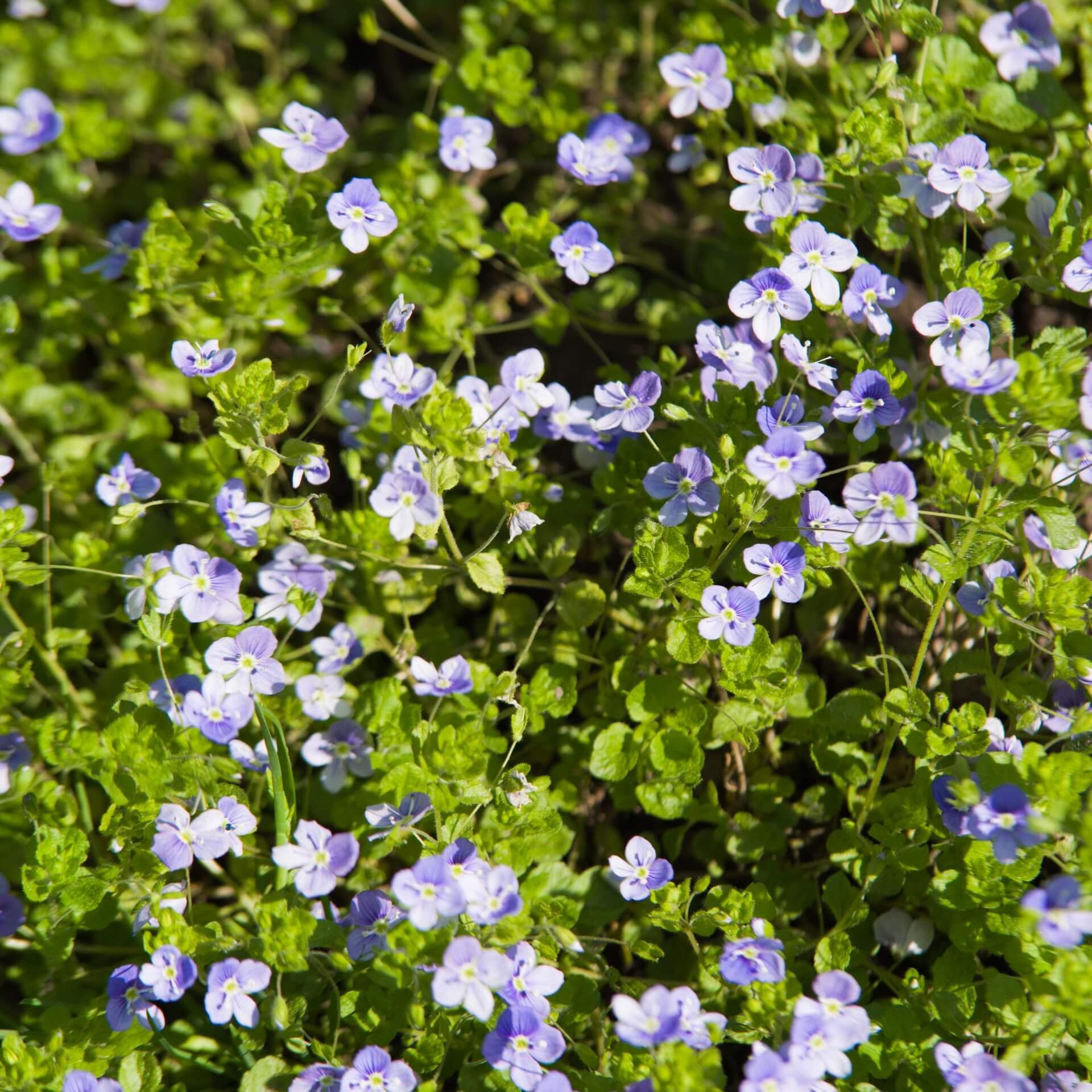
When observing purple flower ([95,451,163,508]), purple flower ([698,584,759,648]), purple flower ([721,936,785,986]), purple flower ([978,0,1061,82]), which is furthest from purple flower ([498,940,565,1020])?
purple flower ([978,0,1061,82])

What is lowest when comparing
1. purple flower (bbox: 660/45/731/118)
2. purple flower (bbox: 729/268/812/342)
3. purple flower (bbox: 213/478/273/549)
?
purple flower (bbox: 213/478/273/549)

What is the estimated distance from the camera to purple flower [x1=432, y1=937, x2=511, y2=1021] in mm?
1997

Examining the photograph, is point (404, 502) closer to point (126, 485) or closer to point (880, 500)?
point (126, 485)

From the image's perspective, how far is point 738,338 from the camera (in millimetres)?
2656

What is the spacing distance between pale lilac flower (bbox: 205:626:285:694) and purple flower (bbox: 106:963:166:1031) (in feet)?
2.34

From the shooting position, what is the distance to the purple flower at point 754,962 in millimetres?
2180

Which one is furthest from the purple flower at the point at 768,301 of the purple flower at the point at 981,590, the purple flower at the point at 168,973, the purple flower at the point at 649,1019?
the purple flower at the point at 168,973

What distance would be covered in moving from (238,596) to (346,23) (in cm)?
295

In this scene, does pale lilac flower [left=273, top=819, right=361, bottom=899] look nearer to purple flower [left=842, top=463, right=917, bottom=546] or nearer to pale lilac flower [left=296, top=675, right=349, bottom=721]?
pale lilac flower [left=296, top=675, right=349, bottom=721]

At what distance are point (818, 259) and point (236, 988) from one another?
2.26m

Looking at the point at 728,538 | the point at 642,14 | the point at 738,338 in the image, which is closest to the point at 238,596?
the point at 728,538

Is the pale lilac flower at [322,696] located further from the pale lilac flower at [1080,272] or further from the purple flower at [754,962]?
the pale lilac flower at [1080,272]

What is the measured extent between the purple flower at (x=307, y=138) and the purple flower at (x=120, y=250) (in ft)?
2.15

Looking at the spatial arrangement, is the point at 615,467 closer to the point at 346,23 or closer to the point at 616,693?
the point at 616,693
